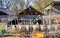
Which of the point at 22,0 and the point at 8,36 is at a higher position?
the point at 22,0

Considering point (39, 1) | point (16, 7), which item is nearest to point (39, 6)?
point (39, 1)

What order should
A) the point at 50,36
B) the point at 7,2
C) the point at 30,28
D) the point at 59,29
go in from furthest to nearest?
1. the point at 7,2
2. the point at 30,28
3. the point at 59,29
4. the point at 50,36

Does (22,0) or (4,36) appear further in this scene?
(22,0)

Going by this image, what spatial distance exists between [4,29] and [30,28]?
1512 millimetres

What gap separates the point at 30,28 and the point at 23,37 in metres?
1.06

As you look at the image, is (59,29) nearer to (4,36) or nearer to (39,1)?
(4,36)

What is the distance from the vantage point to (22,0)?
43094 millimetres

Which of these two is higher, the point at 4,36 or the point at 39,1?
the point at 39,1

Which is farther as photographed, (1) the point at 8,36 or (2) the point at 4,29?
(2) the point at 4,29

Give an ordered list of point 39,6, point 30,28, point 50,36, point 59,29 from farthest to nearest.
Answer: point 39,6 → point 30,28 → point 59,29 → point 50,36

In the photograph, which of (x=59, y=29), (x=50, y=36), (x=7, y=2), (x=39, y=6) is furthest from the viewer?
(x=7, y=2)

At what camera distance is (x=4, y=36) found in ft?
34.0

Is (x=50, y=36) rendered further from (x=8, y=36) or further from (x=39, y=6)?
(x=39, y=6)

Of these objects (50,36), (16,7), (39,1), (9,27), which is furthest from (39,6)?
(50,36)
